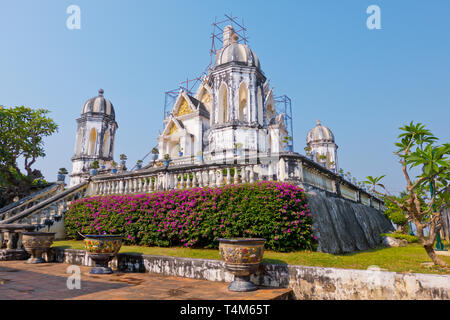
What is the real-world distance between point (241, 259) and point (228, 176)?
3.61 metres

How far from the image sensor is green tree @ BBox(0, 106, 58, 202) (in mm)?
16750

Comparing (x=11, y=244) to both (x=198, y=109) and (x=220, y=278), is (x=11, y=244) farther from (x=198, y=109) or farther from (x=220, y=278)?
(x=198, y=109)

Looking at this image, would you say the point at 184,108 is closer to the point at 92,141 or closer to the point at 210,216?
the point at 92,141

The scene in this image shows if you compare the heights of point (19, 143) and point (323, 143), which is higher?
point (323, 143)

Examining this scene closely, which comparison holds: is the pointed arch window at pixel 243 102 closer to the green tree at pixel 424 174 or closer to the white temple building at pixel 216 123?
the white temple building at pixel 216 123

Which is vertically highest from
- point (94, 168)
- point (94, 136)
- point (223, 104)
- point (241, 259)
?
point (223, 104)

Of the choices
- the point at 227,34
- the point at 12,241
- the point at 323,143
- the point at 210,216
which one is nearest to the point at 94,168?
the point at 12,241

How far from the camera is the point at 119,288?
16.6 feet

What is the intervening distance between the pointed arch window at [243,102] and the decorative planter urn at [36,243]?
16129mm

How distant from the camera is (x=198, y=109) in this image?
1030 inches

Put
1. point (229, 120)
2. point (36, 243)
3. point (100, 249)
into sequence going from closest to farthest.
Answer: point (100, 249) < point (36, 243) < point (229, 120)

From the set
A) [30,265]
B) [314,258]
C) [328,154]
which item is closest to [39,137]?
[30,265]

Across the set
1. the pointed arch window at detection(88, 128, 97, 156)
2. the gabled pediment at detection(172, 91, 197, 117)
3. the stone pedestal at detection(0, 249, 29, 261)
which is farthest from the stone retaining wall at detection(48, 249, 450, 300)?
the pointed arch window at detection(88, 128, 97, 156)

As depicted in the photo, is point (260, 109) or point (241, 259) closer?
point (241, 259)
